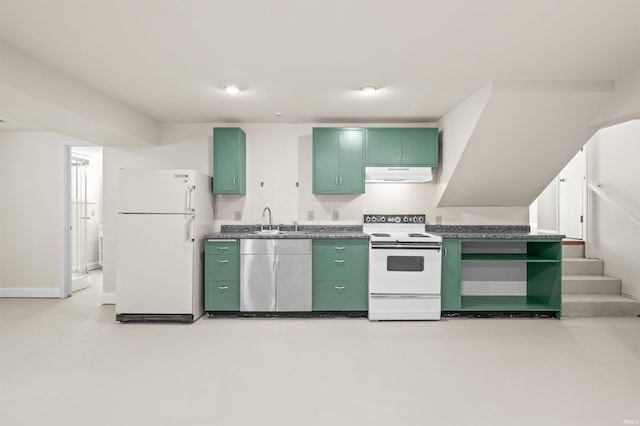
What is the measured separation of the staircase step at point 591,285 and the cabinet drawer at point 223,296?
4051 millimetres

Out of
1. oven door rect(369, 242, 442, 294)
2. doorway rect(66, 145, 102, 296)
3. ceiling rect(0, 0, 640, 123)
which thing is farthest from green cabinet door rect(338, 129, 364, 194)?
doorway rect(66, 145, 102, 296)

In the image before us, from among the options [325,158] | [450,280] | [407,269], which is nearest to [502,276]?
[450,280]

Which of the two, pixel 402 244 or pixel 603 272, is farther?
pixel 603 272

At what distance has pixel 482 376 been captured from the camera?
98.6 inches

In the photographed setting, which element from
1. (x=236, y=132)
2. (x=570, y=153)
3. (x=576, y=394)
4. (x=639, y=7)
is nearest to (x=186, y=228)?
(x=236, y=132)

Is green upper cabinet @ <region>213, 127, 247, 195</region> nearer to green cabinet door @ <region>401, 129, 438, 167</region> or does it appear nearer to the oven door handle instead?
the oven door handle

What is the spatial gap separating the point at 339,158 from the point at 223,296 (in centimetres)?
218

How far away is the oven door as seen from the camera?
3.76 metres

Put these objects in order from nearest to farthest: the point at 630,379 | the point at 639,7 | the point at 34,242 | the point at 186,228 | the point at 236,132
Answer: the point at 639,7, the point at 630,379, the point at 186,228, the point at 236,132, the point at 34,242

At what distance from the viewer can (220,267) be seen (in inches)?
153

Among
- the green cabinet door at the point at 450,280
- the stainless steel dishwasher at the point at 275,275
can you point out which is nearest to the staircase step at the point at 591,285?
the green cabinet door at the point at 450,280

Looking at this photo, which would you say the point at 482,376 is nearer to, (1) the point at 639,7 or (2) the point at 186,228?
(1) the point at 639,7

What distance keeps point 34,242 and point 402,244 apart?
5129mm

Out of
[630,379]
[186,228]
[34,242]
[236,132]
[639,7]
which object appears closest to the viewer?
[639,7]
